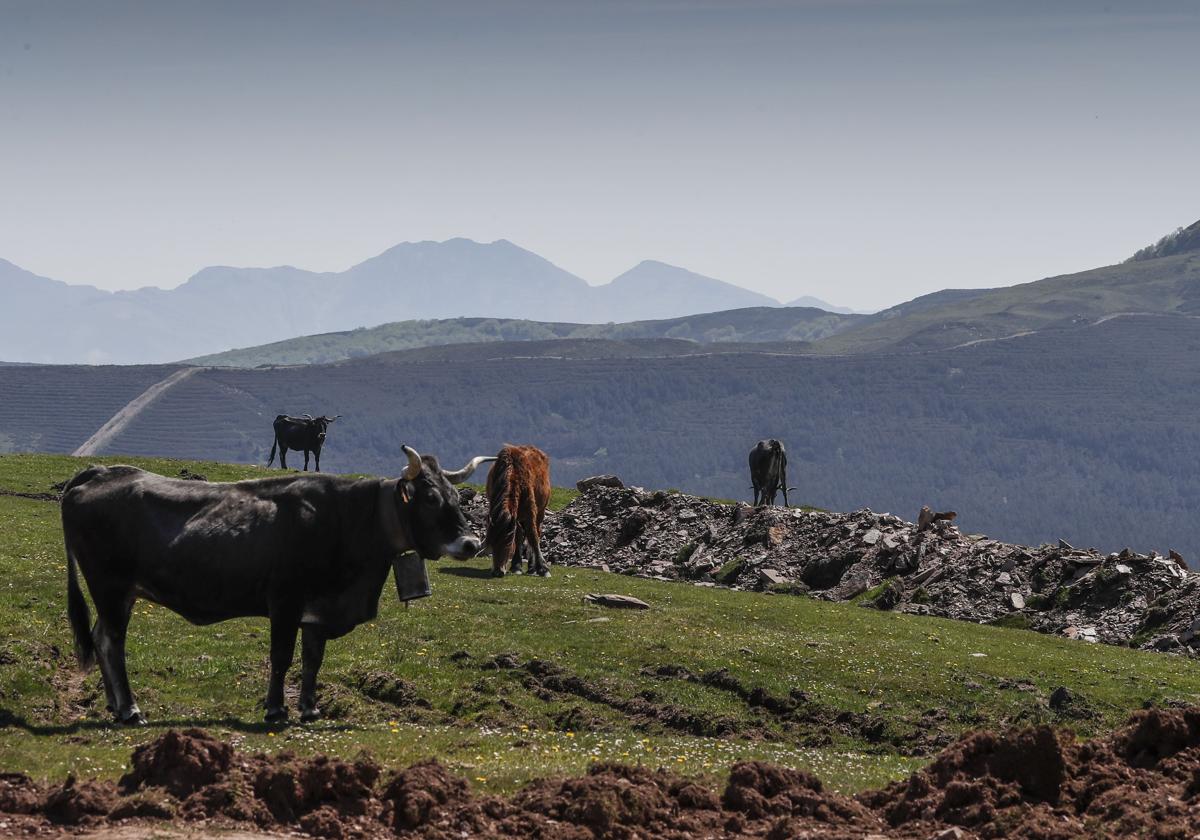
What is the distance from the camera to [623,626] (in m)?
30.5

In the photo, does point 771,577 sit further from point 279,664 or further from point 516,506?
point 279,664

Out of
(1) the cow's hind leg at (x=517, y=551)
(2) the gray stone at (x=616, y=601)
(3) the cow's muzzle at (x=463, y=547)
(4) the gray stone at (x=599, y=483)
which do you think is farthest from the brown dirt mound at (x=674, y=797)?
(4) the gray stone at (x=599, y=483)

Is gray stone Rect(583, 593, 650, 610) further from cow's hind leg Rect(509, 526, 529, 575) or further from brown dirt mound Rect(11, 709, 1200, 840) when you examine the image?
brown dirt mound Rect(11, 709, 1200, 840)

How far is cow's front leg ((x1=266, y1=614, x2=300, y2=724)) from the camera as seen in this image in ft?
63.0

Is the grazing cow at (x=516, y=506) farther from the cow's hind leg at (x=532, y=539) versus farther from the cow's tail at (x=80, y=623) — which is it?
the cow's tail at (x=80, y=623)

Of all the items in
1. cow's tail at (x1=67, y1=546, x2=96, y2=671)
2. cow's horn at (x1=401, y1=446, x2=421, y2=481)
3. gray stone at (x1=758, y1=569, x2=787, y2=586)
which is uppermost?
cow's horn at (x1=401, y1=446, x2=421, y2=481)

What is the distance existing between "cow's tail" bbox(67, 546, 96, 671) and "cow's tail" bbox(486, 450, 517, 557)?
17981 millimetres

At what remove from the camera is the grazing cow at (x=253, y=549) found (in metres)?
19.2

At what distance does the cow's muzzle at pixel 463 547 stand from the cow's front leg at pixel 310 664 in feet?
7.42

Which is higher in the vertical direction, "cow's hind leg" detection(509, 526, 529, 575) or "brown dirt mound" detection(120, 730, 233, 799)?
"brown dirt mound" detection(120, 730, 233, 799)

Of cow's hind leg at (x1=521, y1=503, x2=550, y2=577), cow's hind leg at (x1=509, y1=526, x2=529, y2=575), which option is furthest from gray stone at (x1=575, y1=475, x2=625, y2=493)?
cow's hind leg at (x1=521, y1=503, x2=550, y2=577)

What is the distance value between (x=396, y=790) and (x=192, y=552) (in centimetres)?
661

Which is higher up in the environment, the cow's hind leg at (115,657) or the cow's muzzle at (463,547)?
the cow's muzzle at (463,547)

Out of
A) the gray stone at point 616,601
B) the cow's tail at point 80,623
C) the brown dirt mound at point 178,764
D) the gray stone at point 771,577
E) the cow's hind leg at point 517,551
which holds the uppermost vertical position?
the cow's tail at point 80,623
